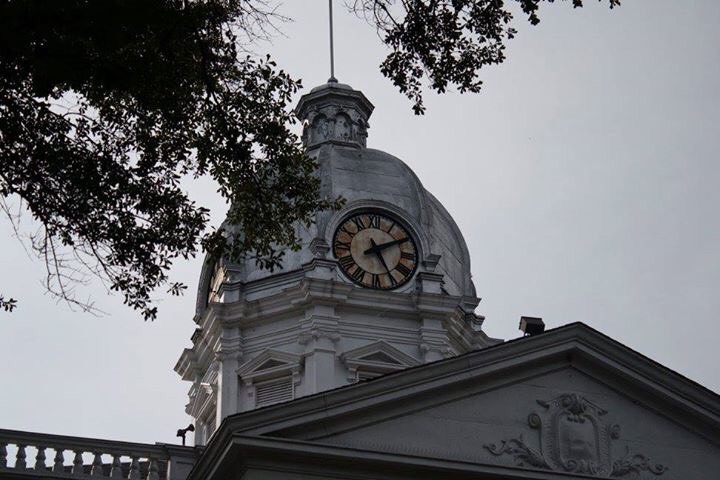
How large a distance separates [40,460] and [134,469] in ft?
5.66

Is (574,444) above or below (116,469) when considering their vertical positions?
above

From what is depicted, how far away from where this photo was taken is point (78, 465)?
2980 centimetres

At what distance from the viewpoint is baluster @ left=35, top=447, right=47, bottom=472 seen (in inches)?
1163

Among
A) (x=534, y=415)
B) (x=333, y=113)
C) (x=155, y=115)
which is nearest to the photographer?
(x=155, y=115)

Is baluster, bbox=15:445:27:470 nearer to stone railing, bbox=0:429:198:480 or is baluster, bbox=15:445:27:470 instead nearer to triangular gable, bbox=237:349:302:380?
stone railing, bbox=0:429:198:480

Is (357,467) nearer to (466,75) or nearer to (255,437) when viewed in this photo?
(255,437)

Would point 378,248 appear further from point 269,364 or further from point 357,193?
point 269,364

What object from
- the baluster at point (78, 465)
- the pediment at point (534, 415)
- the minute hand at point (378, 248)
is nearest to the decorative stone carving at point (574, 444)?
the pediment at point (534, 415)

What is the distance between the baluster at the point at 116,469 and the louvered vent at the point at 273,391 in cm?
1128

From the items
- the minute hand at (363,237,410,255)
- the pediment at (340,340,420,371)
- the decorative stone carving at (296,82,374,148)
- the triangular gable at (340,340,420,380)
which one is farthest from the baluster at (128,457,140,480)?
the decorative stone carving at (296,82,374,148)

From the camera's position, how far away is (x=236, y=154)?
70.5 feet

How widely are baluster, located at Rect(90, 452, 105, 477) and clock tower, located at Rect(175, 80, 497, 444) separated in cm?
1070

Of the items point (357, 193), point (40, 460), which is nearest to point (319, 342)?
point (357, 193)

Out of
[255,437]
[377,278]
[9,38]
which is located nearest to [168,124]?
[9,38]
